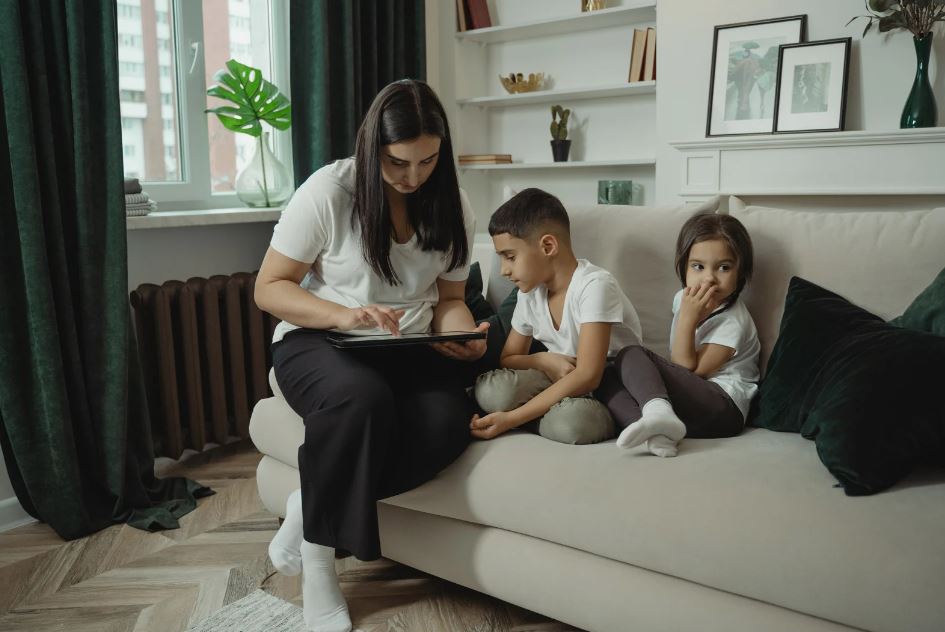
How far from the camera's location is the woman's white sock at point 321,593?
5.12ft

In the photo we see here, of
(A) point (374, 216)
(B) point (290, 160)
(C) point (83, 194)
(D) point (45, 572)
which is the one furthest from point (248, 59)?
(D) point (45, 572)

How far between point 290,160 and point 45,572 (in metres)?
1.94

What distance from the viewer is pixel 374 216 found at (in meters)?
1.72

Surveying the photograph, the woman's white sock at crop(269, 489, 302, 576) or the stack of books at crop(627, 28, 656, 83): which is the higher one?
the stack of books at crop(627, 28, 656, 83)

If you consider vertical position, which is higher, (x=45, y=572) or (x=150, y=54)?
(x=150, y=54)

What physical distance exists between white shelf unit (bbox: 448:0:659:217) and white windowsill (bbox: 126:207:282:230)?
138 cm

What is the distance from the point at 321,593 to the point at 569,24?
302 cm

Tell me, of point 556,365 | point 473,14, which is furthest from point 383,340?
point 473,14

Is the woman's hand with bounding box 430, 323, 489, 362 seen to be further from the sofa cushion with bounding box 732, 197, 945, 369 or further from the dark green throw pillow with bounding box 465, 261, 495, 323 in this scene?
the sofa cushion with bounding box 732, 197, 945, 369

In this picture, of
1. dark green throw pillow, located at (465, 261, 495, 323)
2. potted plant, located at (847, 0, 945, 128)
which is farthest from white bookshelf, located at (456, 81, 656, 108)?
dark green throw pillow, located at (465, 261, 495, 323)

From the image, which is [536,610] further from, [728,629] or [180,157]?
[180,157]

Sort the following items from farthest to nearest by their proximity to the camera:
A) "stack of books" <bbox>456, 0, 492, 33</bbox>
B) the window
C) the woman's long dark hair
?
1. "stack of books" <bbox>456, 0, 492, 33</bbox>
2. the window
3. the woman's long dark hair

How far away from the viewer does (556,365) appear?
5.74 ft

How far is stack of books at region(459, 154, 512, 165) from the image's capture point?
390 centimetres
